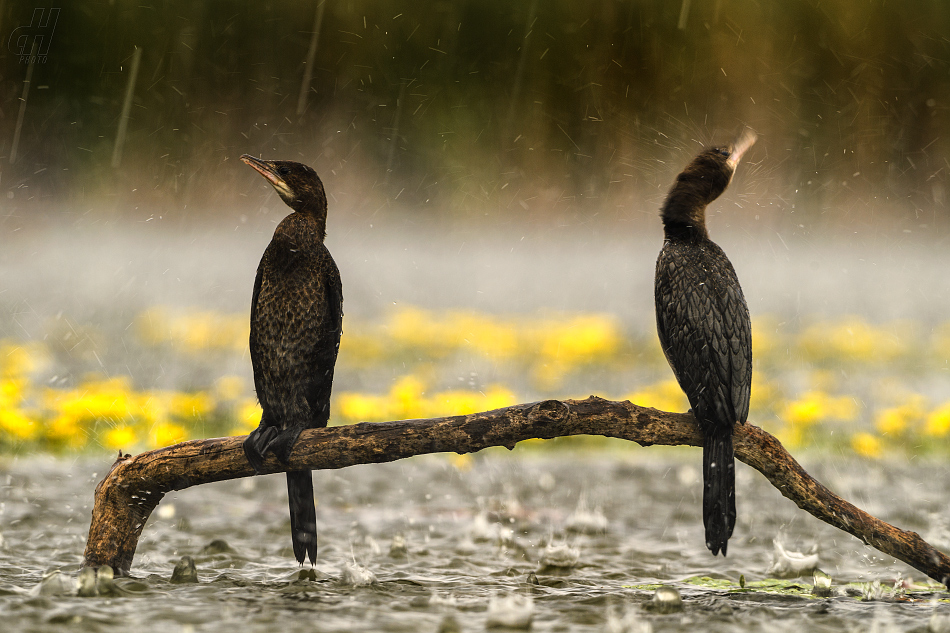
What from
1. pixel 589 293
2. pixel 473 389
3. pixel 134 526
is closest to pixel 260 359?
pixel 134 526

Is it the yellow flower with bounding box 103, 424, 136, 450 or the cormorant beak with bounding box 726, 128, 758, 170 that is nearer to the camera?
the cormorant beak with bounding box 726, 128, 758, 170

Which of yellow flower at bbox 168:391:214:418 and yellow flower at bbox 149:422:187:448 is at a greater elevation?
yellow flower at bbox 168:391:214:418

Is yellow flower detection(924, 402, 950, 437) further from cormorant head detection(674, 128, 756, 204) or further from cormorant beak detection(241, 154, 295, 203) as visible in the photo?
cormorant beak detection(241, 154, 295, 203)

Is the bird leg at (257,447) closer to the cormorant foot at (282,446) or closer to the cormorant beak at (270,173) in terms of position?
the cormorant foot at (282,446)

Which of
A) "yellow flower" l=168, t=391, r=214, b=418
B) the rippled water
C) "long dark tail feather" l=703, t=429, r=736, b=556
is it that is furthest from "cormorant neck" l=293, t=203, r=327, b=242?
"yellow flower" l=168, t=391, r=214, b=418

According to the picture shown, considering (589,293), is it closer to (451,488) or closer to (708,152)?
(451,488)

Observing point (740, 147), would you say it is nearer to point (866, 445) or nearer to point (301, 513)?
point (301, 513)

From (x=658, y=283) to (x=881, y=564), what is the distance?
180 centimetres

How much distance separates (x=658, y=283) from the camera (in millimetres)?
3928

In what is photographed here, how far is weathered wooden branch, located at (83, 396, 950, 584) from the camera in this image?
3363 millimetres

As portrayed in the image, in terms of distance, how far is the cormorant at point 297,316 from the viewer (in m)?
3.77

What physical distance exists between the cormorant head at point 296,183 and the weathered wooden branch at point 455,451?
37.3 inches

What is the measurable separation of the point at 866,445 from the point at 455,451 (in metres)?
4.08

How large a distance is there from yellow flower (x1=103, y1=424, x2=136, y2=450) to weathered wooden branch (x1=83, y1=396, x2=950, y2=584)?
1865 millimetres
